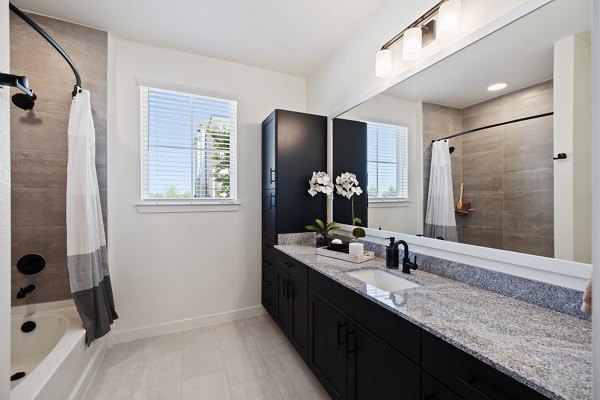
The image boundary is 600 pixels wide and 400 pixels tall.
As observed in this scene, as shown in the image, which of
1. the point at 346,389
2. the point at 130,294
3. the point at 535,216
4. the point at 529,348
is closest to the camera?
the point at 529,348

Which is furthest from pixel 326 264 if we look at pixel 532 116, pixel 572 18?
pixel 572 18

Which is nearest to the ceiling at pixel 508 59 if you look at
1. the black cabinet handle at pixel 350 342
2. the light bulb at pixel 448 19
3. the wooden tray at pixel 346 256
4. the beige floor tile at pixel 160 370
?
the light bulb at pixel 448 19

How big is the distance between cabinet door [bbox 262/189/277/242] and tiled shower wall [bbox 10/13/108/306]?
1668 mm

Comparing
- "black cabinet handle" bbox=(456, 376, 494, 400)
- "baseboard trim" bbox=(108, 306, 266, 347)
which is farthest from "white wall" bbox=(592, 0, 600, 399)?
"baseboard trim" bbox=(108, 306, 266, 347)

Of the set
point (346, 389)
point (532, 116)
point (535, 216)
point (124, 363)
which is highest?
point (532, 116)

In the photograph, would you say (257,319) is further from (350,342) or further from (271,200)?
(350,342)

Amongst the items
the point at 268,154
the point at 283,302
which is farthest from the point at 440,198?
the point at 268,154

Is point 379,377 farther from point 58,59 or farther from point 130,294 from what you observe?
point 58,59

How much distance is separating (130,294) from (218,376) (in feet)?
3.95

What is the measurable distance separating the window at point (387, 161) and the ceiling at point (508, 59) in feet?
1.09

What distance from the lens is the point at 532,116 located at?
1.12m

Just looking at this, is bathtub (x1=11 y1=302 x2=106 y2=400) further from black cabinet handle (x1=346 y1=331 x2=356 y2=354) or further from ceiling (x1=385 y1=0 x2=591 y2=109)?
ceiling (x1=385 y1=0 x2=591 y2=109)

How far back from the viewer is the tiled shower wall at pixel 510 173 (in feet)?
3.55

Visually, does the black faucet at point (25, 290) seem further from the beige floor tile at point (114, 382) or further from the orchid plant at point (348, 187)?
the orchid plant at point (348, 187)
